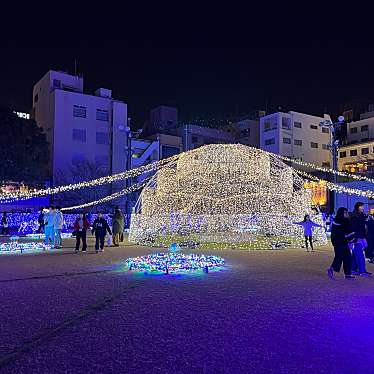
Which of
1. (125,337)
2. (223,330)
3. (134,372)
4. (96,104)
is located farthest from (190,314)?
(96,104)

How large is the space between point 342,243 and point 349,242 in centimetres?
36

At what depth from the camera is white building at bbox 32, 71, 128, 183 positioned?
40375 millimetres

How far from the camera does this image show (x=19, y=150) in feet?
114

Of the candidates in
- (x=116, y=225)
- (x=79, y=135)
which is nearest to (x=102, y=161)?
(x=79, y=135)

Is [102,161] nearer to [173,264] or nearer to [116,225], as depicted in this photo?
[116,225]

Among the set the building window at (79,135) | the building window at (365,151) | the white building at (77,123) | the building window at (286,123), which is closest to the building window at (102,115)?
the white building at (77,123)

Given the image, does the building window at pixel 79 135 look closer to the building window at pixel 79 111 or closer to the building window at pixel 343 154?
the building window at pixel 79 111

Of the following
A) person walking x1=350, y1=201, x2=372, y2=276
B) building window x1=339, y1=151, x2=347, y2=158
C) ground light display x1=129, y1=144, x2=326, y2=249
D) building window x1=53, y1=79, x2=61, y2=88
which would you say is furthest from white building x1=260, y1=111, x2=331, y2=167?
person walking x1=350, y1=201, x2=372, y2=276

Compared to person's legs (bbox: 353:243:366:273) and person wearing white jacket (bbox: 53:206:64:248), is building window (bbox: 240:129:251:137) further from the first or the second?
person's legs (bbox: 353:243:366:273)

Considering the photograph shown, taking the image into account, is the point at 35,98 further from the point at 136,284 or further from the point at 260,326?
the point at 260,326

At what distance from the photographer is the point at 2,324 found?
5.80 metres

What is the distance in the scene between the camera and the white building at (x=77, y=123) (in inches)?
1590

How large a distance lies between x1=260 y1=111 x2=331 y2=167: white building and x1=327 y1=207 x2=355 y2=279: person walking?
124 ft

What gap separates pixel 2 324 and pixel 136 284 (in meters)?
3.43
